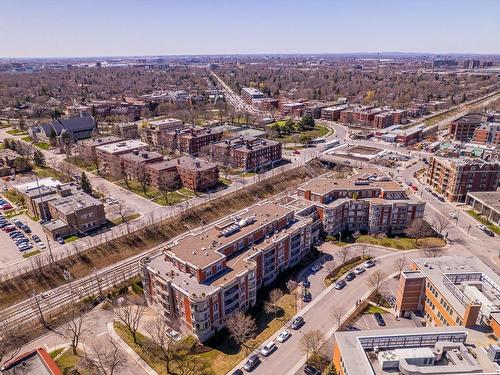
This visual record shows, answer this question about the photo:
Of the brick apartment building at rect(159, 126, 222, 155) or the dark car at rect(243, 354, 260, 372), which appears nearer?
the dark car at rect(243, 354, 260, 372)

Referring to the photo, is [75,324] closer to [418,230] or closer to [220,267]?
[220,267]

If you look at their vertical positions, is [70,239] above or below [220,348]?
above

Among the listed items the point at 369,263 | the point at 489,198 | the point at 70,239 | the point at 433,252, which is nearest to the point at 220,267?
the point at 369,263

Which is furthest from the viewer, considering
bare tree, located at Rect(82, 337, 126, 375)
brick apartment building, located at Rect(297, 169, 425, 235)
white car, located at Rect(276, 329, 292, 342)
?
brick apartment building, located at Rect(297, 169, 425, 235)

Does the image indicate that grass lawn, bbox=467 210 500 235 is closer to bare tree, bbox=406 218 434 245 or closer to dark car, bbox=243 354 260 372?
bare tree, bbox=406 218 434 245

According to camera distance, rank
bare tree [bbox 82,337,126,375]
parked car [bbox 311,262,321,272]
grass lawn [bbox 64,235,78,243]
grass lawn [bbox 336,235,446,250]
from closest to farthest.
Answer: bare tree [bbox 82,337,126,375], parked car [bbox 311,262,321,272], grass lawn [bbox 64,235,78,243], grass lawn [bbox 336,235,446,250]

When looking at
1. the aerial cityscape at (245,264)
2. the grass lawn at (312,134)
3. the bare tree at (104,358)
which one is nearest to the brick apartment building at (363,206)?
the aerial cityscape at (245,264)

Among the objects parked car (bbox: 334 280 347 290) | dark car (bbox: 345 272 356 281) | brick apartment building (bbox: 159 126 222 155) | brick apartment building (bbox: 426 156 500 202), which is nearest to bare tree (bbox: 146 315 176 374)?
parked car (bbox: 334 280 347 290)

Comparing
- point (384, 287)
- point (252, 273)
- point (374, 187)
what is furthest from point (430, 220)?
point (252, 273)
